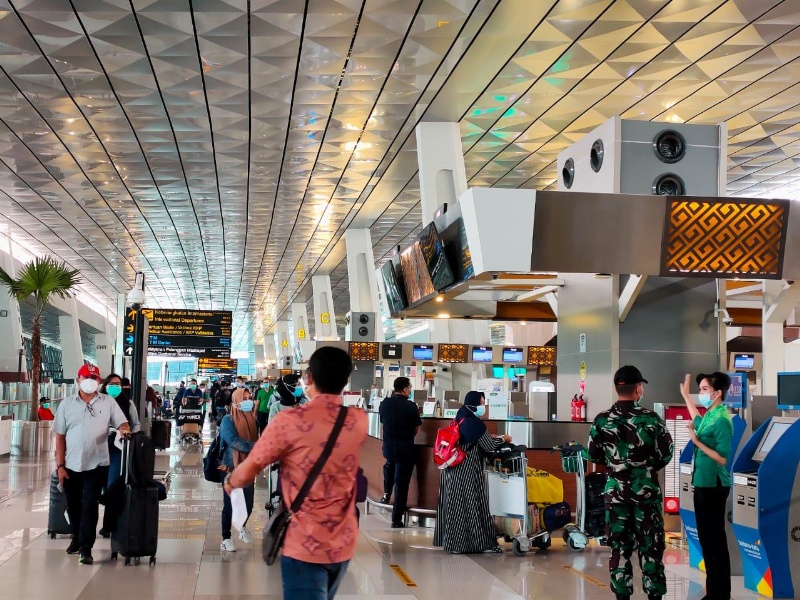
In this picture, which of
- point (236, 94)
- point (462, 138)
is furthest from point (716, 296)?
point (236, 94)

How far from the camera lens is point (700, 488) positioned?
21.9ft

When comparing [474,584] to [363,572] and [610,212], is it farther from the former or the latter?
[610,212]

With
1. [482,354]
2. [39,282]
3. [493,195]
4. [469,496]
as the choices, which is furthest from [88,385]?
[482,354]

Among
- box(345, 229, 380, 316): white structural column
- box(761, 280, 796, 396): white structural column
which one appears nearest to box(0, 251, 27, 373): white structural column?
box(345, 229, 380, 316): white structural column

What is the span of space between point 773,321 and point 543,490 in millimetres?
3879

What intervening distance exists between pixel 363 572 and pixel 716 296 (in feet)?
19.8

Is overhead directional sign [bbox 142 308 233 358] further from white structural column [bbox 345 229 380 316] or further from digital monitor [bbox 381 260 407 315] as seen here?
digital monitor [bbox 381 260 407 315]

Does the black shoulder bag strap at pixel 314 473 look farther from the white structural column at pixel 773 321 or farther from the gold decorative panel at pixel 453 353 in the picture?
the gold decorative panel at pixel 453 353

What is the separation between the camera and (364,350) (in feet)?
86.0

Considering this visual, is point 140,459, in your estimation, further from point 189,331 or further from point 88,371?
point 189,331

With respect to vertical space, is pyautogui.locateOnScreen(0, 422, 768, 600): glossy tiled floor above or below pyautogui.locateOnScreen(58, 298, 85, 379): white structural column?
below

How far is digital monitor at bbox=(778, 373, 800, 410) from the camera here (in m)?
7.00

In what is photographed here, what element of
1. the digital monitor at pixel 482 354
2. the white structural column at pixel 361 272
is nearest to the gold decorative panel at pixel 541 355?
the digital monitor at pixel 482 354

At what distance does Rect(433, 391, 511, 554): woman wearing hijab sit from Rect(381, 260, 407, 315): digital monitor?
6855mm
